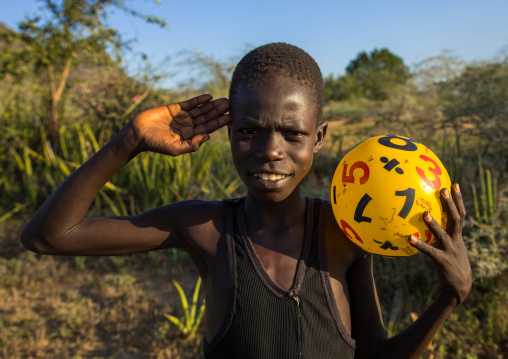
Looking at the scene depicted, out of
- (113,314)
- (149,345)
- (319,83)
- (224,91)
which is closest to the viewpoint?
(319,83)

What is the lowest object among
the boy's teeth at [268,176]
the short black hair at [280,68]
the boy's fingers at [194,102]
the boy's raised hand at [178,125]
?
the boy's teeth at [268,176]

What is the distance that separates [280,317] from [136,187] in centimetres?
449

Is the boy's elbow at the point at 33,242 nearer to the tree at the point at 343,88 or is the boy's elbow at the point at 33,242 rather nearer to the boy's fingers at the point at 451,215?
the boy's fingers at the point at 451,215

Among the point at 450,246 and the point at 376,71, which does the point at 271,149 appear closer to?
the point at 450,246

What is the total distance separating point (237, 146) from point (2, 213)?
19.4ft

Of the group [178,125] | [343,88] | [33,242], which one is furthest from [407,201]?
[343,88]

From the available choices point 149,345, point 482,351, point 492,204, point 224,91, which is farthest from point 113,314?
point 224,91

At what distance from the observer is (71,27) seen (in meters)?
7.30

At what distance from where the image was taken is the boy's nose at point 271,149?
1542 mm

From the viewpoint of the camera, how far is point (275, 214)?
1.73m

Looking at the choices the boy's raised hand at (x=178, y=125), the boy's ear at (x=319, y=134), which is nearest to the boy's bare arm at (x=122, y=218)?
the boy's raised hand at (x=178, y=125)

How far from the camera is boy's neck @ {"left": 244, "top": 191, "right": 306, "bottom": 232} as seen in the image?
1720mm

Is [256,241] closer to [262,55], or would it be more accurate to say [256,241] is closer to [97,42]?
[262,55]

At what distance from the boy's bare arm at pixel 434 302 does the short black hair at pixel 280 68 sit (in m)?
0.64
